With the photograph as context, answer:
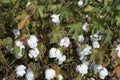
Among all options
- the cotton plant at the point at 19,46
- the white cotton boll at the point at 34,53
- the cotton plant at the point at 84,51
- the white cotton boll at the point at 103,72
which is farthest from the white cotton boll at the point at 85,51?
the cotton plant at the point at 19,46

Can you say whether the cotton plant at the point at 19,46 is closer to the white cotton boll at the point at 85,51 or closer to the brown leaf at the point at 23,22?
the brown leaf at the point at 23,22

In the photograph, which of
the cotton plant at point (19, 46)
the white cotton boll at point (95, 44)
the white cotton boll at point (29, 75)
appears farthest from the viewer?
the white cotton boll at point (95, 44)

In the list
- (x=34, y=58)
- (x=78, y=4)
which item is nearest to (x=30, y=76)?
(x=34, y=58)

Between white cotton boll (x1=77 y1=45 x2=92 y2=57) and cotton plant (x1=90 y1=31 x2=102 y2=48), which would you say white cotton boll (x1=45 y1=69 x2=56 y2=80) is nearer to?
white cotton boll (x1=77 y1=45 x2=92 y2=57)

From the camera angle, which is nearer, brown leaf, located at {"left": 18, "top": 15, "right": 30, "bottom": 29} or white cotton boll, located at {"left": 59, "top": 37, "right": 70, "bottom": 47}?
brown leaf, located at {"left": 18, "top": 15, "right": 30, "bottom": 29}

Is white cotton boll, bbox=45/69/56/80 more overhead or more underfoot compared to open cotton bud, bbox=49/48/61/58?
more underfoot

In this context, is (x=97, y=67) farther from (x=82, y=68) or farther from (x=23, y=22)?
(x=23, y=22)

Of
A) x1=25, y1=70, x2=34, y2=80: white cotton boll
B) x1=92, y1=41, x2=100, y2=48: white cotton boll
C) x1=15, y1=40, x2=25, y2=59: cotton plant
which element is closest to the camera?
x1=15, y1=40, x2=25, y2=59: cotton plant

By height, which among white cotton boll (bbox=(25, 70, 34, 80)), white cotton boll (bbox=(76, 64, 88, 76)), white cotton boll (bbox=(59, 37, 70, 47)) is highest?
white cotton boll (bbox=(59, 37, 70, 47))

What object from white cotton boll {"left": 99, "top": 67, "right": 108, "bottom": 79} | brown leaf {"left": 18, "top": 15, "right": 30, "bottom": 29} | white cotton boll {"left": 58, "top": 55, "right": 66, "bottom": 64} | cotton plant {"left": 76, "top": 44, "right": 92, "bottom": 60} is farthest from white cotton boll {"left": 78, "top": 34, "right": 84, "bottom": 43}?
brown leaf {"left": 18, "top": 15, "right": 30, "bottom": 29}

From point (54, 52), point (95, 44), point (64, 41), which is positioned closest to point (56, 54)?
point (54, 52)

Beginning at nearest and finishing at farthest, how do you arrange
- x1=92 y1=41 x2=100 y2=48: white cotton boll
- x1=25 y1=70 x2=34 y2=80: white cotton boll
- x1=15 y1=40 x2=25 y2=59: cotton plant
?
x1=15 y1=40 x2=25 y2=59: cotton plant < x1=25 y1=70 x2=34 y2=80: white cotton boll < x1=92 y1=41 x2=100 y2=48: white cotton boll

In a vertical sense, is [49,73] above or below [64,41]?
below
